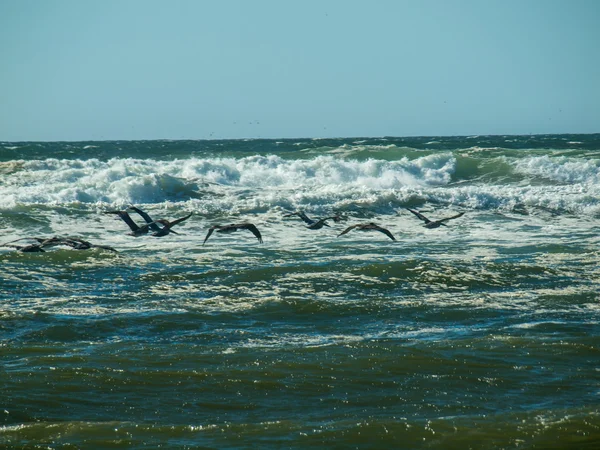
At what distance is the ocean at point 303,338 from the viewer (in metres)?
5.23

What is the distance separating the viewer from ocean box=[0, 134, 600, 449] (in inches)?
206

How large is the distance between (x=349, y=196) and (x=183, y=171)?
827 cm

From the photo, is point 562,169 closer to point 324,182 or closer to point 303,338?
point 324,182

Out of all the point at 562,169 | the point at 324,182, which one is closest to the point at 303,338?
the point at 324,182

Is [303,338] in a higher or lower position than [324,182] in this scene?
higher

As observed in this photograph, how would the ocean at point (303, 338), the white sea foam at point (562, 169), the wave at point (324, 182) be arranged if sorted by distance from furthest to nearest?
the white sea foam at point (562, 169)
the wave at point (324, 182)
the ocean at point (303, 338)

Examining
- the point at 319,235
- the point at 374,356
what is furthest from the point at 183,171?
the point at 374,356

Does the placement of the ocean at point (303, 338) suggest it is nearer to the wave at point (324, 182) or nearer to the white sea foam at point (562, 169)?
the wave at point (324, 182)

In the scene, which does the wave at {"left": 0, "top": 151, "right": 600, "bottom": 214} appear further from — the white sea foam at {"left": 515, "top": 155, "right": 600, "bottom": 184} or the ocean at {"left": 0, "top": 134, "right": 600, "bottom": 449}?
the ocean at {"left": 0, "top": 134, "right": 600, "bottom": 449}

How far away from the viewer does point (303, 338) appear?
7582 mm

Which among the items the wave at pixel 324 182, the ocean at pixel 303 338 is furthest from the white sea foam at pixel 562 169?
the ocean at pixel 303 338

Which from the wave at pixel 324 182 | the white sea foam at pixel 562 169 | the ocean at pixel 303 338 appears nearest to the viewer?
the ocean at pixel 303 338

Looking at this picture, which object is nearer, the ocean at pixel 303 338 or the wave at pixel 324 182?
the ocean at pixel 303 338

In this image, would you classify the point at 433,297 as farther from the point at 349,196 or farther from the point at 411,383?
the point at 349,196
